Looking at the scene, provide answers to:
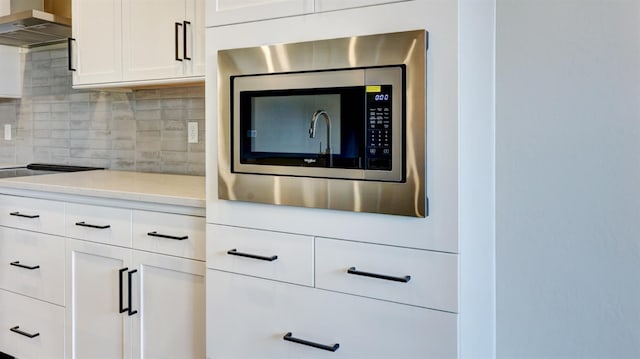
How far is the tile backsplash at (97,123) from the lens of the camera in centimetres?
268

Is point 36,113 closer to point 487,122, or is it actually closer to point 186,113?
point 186,113

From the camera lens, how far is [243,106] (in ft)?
5.19

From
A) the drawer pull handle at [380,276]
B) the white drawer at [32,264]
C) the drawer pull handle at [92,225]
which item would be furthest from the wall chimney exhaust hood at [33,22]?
the drawer pull handle at [380,276]

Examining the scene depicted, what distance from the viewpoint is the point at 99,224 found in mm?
2039

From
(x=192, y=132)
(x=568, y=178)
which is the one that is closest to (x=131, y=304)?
(x=192, y=132)

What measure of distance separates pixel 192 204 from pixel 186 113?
1.00 meters

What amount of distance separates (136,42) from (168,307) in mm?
1269

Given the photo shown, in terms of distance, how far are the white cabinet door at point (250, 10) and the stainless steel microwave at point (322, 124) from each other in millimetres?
184

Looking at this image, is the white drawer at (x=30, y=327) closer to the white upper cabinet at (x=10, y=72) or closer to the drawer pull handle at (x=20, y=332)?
the drawer pull handle at (x=20, y=332)

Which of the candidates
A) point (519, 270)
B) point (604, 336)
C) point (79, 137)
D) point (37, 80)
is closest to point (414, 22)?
point (519, 270)

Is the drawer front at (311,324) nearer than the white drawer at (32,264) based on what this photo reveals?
Yes

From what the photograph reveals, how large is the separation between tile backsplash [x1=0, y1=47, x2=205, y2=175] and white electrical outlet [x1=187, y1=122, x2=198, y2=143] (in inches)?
0.9

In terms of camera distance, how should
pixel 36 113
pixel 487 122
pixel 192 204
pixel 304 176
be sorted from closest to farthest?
pixel 304 176 < pixel 487 122 < pixel 192 204 < pixel 36 113

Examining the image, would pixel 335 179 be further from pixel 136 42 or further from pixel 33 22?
pixel 33 22
